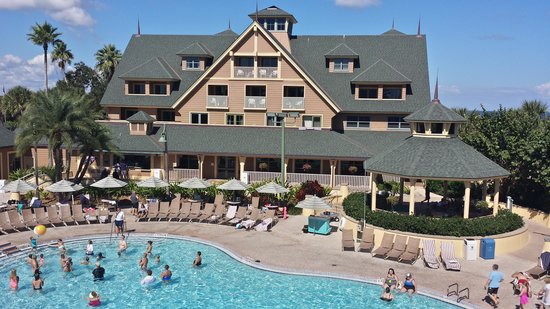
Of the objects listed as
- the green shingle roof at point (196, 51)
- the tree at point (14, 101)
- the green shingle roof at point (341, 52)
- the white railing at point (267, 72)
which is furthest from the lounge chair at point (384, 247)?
the tree at point (14, 101)

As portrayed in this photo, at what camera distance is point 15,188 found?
29953 mm

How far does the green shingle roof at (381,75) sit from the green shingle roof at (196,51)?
1488 cm

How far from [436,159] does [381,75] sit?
60.9 feet

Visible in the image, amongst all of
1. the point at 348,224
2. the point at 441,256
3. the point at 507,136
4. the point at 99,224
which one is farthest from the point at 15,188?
the point at 507,136

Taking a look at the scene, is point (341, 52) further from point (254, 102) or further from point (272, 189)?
point (272, 189)

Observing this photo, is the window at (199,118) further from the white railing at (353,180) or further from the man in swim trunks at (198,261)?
the man in swim trunks at (198,261)

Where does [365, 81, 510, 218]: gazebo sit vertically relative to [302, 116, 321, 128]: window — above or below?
below

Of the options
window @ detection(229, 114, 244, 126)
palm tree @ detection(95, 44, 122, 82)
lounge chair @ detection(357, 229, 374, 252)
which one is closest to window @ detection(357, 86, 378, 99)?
window @ detection(229, 114, 244, 126)

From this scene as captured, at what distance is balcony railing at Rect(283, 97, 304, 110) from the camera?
1641 inches

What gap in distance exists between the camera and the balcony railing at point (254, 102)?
4228cm

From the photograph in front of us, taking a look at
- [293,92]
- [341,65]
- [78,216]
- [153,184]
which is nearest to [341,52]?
[341,65]

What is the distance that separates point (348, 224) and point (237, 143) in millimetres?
15935

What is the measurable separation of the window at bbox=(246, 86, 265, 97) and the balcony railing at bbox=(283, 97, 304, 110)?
243 centimetres

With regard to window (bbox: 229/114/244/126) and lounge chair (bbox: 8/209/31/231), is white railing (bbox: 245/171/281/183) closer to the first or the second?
window (bbox: 229/114/244/126)
